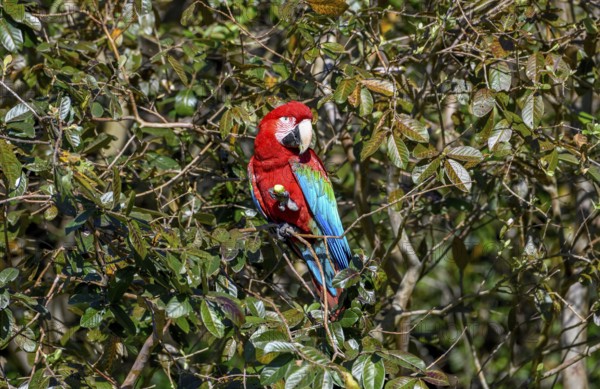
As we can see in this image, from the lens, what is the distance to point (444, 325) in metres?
3.72

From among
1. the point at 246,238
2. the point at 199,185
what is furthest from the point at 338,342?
the point at 199,185

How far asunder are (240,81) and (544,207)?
1302 mm

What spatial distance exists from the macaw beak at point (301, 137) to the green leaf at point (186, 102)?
1.58 feet

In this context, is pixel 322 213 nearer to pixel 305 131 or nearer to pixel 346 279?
pixel 305 131

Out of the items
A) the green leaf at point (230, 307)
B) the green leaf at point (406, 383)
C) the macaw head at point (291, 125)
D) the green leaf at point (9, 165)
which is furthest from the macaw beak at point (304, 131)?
the green leaf at point (406, 383)

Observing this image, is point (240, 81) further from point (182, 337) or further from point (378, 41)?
point (182, 337)

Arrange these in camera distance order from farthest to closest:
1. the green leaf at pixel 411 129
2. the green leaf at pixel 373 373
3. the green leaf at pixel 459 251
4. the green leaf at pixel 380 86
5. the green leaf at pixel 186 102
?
1. the green leaf at pixel 459 251
2. the green leaf at pixel 186 102
3. the green leaf at pixel 380 86
4. the green leaf at pixel 411 129
5. the green leaf at pixel 373 373

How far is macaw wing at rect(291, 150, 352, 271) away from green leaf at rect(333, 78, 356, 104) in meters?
0.67

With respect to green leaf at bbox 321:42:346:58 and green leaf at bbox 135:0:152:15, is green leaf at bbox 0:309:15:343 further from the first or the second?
green leaf at bbox 321:42:346:58

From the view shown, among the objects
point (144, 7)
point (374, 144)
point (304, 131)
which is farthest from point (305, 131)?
point (144, 7)

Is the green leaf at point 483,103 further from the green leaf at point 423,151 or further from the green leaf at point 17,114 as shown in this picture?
the green leaf at point 17,114

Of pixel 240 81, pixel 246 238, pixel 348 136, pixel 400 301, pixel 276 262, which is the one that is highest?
pixel 240 81

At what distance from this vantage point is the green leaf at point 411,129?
8.30 ft

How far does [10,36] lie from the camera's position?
264cm
